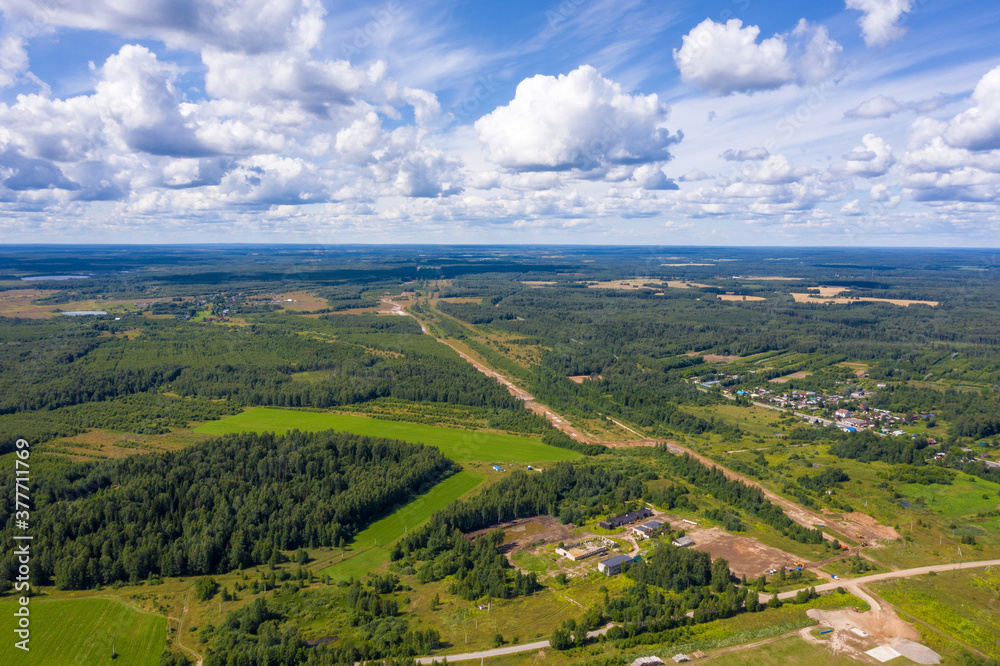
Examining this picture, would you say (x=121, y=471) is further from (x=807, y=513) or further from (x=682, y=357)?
(x=682, y=357)

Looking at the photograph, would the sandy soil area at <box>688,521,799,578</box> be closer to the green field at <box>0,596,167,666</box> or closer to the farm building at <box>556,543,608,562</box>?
the farm building at <box>556,543,608,562</box>

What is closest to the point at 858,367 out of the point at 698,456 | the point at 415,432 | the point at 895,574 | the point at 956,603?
the point at 698,456

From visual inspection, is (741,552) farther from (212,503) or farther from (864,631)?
(212,503)

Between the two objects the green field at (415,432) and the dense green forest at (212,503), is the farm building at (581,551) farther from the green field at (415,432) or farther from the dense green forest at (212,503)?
the green field at (415,432)

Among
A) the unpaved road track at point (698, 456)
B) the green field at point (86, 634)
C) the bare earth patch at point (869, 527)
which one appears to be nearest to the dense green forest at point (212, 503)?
the green field at point (86, 634)

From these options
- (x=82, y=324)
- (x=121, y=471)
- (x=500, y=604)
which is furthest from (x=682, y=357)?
(x=82, y=324)

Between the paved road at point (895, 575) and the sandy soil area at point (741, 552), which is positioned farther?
the sandy soil area at point (741, 552)
